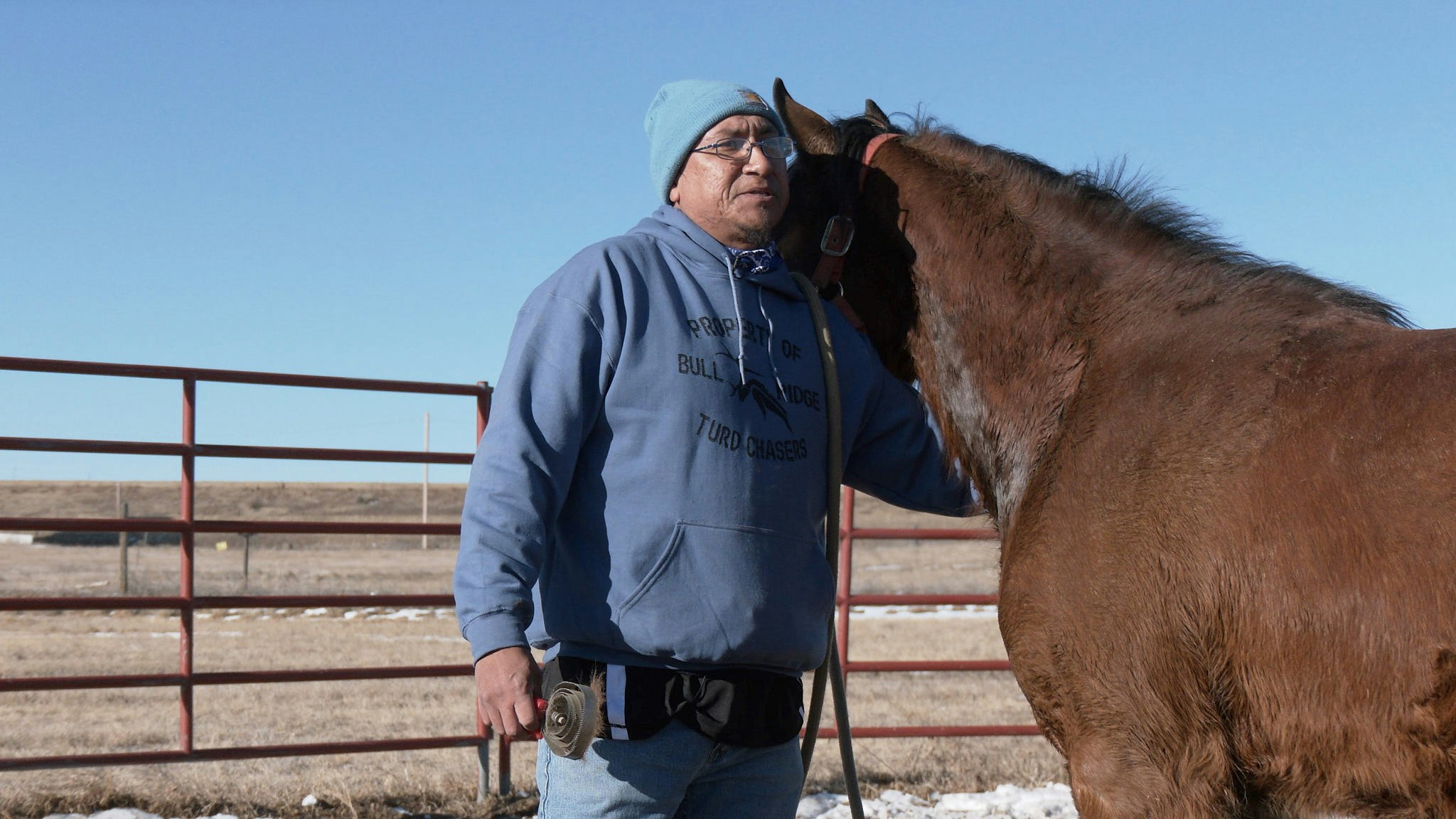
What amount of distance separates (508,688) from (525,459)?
0.41 metres

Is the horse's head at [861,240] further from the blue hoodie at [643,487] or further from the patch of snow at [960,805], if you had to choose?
the patch of snow at [960,805]

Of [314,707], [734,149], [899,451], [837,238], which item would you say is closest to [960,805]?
[899,451]

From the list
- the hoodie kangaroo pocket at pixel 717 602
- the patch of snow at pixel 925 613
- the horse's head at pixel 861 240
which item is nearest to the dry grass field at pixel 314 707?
the patch of snow at pixel 925 613

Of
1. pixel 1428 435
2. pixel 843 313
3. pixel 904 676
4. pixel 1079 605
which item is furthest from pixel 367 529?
pixel 904 676

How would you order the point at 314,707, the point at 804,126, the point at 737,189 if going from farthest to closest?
the point at 314,707, the point at 804,126, the point at 737,189

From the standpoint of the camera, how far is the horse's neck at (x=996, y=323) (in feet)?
7.72


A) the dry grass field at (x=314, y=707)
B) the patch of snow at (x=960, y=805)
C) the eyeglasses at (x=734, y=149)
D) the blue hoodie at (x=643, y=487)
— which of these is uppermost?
the eyeglasses at (x=734, y=149)

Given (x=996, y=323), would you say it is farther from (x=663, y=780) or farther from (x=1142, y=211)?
(x=663, y=780)

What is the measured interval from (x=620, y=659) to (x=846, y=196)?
1271 mm

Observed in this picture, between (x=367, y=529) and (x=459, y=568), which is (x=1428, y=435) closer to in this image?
(x=459, y=568)

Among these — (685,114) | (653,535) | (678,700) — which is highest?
(685,114)

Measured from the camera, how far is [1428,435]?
5.88ft

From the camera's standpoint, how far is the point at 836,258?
2.63m

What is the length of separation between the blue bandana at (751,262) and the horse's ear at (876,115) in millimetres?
668
